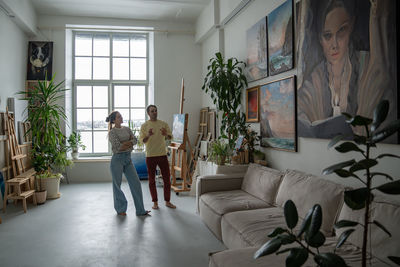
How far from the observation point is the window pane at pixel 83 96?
24.3ft

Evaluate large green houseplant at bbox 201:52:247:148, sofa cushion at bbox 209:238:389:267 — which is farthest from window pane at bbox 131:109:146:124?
sofa cushion at bbox 209:238:389:267

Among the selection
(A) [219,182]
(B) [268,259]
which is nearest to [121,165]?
(A) [219,182]

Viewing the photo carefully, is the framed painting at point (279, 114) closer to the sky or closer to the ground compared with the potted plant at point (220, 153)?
closer to the sky

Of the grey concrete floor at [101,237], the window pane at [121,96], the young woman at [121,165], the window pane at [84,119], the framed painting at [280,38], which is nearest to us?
the grey concrete floor at [101,237]

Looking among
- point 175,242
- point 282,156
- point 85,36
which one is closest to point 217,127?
point 282,156

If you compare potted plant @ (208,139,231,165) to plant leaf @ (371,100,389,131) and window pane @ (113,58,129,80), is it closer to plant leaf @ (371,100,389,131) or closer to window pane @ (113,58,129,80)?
plant leaf @ (371,100,389,131)

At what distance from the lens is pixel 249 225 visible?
2656 millimetres

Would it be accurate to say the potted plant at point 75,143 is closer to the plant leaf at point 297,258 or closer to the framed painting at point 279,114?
the framed painting at point 279,114

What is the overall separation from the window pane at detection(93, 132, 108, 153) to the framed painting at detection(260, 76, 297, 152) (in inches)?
186

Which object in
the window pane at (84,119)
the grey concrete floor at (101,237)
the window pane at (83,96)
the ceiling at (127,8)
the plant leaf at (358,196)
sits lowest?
the grey concrete floor at (101,237)

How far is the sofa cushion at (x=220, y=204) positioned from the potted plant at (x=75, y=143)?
420 centimetres

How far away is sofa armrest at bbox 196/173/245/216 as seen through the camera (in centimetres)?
397

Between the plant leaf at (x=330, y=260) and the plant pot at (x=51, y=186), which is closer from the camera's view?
the plant leaf at (x=330, y=260)

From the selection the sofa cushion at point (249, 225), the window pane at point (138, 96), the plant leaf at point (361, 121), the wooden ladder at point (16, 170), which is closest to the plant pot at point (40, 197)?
the wooden ladder at point (16, 170)
